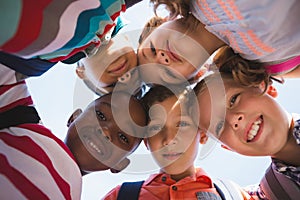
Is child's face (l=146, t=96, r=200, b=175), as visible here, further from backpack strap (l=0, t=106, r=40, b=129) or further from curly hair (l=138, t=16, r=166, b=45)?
backpack strap (l=0, t=106, r=40, b=129)

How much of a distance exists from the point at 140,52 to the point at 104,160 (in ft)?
0.71

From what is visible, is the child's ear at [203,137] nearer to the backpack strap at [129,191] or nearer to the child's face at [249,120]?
the child's face at [249,120]

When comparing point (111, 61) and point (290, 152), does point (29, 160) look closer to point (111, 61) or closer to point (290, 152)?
point (111, 61)

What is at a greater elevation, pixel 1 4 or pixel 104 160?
pixel 1 4

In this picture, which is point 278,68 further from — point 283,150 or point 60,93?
point 60,93

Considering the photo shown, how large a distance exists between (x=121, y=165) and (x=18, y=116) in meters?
0.27

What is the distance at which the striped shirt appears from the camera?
0.93 feet

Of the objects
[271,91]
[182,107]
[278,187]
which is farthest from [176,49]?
[278,187]

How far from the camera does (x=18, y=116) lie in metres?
0.50

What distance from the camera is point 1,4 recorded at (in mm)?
273

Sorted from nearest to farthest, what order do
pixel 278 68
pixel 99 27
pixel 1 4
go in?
pixel 1 4 < pixel 99 27 < pixel 278 68

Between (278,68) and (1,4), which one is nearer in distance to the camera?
(1,4)

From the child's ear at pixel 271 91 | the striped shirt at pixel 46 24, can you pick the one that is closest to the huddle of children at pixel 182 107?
the child's ear at pixel 271 91

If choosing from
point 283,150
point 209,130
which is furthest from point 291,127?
point 209,130
